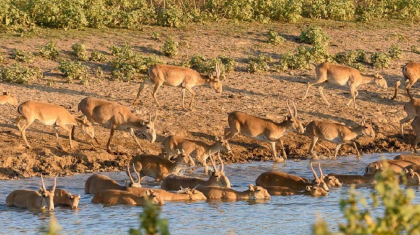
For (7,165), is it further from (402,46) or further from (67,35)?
(402,46)

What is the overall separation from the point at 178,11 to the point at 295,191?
8888 mm

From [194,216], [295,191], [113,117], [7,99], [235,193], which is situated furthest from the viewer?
[7,99]

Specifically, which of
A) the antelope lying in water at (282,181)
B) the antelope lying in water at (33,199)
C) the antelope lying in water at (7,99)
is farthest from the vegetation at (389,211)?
the antelope lying in water at (7,99)

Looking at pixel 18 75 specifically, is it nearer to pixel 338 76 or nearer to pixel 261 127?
pixel 261 127

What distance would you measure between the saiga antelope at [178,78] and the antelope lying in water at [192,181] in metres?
3.57

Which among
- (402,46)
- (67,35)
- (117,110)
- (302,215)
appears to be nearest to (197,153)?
(117,110)

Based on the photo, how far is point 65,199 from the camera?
1178 centimetres

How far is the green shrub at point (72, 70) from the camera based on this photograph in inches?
671

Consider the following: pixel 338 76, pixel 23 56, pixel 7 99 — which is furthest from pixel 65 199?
pixel 338 76

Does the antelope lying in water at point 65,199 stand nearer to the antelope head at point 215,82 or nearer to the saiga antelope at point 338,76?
the antelope head at point 215,82

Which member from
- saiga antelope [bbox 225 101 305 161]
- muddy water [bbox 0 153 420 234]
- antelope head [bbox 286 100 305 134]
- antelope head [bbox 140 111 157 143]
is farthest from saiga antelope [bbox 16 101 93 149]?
antelope head [bbox 286 100 305 134]

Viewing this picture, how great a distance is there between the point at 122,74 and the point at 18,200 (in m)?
6.37

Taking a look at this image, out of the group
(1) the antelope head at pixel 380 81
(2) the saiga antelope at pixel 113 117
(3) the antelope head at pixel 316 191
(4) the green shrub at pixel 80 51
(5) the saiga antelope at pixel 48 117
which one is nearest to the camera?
(3) the antelope head at pixel 316 191

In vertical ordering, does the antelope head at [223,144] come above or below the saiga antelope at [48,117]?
below
